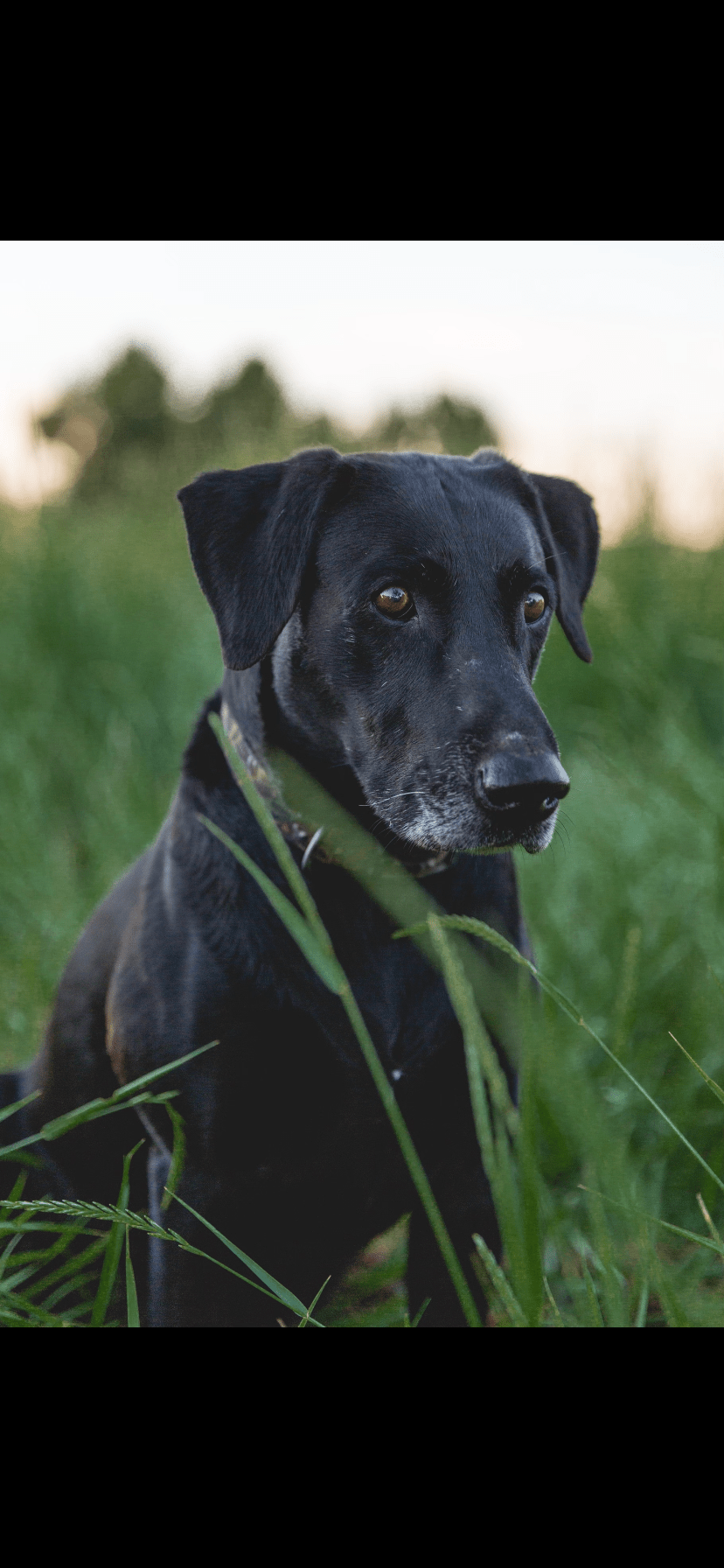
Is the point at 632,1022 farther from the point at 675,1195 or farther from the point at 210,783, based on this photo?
the point at 210,783

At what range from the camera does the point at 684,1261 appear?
2141mm

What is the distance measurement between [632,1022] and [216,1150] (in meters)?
1.34

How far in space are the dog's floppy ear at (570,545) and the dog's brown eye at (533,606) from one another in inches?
5.7

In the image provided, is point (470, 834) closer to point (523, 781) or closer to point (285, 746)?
point (523, 781)

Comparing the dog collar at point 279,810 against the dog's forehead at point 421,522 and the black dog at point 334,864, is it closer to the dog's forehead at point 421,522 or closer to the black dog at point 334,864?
the black dog at point 334,864

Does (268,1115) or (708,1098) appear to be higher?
(268,1115)

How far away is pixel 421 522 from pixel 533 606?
10.4 inches

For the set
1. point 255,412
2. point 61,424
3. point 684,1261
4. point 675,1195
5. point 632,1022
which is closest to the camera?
point 684,1261

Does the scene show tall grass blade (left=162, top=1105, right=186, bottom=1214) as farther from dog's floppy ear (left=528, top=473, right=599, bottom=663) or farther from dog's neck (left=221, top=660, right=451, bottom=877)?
dog's floppy ear (left=528, top=473, right=599, bottom=663)

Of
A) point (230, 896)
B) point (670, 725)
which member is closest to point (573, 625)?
Result: point (230, 896)

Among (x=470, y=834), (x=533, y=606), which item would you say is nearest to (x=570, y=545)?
(x=533, y=606)

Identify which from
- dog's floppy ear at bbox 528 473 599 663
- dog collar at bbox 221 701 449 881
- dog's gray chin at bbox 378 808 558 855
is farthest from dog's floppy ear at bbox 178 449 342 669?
dog's floppy ear at bbox 528 473 599 663

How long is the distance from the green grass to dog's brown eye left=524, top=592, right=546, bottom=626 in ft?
1.96

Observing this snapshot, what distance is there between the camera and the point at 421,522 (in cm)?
183
